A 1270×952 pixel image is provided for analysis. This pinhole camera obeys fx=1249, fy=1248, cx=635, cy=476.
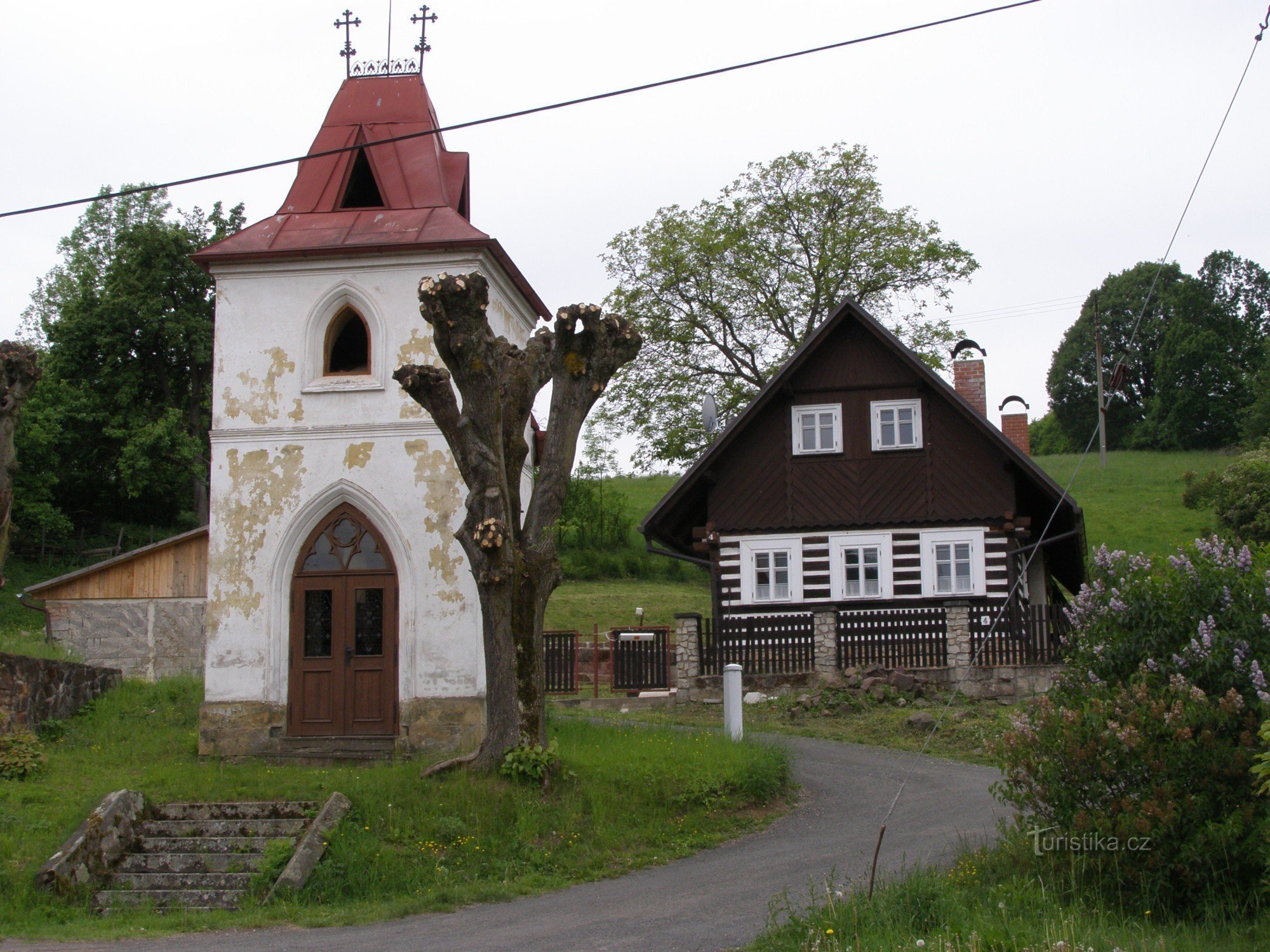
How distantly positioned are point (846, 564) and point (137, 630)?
51.0 feet

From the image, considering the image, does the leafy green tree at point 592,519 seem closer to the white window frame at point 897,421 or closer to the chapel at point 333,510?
the white window frame at point 897,421

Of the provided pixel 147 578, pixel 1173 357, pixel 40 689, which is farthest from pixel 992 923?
pixel 1173 357

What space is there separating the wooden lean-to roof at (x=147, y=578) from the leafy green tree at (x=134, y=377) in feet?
36.2

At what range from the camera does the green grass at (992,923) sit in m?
7.86

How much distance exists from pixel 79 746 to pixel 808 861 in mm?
10071

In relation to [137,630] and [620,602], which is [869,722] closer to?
[137,630]

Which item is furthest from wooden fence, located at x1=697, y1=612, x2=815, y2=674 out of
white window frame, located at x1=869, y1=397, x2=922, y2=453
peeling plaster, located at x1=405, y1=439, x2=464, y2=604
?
peeling plaster, located at x1=405, y1=439, x2=464, y2=604

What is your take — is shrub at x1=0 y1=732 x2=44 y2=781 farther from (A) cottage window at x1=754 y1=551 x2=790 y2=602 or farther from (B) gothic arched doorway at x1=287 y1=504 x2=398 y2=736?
(A) cottage window at x1=754 y1=551 x2=790 y2=602

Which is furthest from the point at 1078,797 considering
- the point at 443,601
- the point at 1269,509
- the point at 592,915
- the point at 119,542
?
the point at 119,542

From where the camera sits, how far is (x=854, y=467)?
2608 centimetres

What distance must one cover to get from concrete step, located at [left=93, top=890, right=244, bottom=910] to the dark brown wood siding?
52.5 ft

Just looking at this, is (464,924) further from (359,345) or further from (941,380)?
(941,380)

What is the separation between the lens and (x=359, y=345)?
17.5m

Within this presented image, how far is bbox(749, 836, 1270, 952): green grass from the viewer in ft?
25.8
